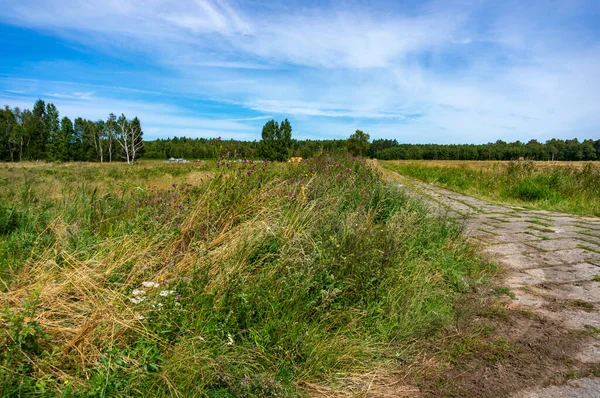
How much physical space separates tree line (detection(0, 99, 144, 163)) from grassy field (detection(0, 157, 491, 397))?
6567 cm

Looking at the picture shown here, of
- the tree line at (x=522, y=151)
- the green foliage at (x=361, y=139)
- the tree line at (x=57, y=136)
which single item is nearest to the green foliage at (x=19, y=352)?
the tree line at (x=522, y=151)

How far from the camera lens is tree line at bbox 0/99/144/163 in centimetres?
6412

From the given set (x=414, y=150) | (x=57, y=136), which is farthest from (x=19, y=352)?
(x=414, y=150)

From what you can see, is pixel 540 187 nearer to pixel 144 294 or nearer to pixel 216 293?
pixel 216 293

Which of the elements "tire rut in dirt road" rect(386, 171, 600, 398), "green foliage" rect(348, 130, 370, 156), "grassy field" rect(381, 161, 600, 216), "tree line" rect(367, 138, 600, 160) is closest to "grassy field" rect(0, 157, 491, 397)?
"tire rut in dirt road" rect(386, 171, 600, 398)

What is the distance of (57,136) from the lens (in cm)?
6538

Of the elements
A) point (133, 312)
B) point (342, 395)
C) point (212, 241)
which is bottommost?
point (342, 395)

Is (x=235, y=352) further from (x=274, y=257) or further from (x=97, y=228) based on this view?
(x=97, y=228)

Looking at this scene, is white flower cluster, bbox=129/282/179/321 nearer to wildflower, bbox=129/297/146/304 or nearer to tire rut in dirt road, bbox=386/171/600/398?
wildflower, bbox=129/297/146/304

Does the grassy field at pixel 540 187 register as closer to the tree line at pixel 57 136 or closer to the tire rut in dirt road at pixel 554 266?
the tire rut in dirt road at pixel 554 266

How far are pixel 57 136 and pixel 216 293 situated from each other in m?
78.0

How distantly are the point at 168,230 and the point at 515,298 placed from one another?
330 centimetres

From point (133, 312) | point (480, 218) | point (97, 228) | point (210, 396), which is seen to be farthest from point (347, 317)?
point (480, 218)

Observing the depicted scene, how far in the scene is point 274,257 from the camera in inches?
118
